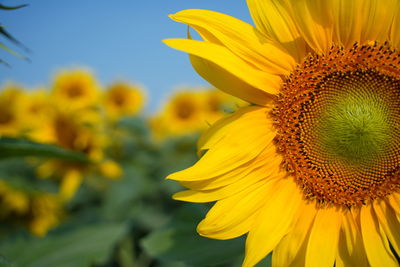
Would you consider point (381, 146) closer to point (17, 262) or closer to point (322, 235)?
point (322, 235)

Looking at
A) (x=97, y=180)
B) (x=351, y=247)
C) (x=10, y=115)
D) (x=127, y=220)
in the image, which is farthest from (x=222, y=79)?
(x=10, y=115)

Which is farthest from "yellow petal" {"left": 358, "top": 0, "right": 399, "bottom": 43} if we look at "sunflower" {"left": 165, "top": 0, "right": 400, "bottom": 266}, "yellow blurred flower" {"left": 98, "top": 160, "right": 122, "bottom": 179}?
"yellow blurred flower" {"left": 98, "top": 160, "right": 122, "bottom": 179}

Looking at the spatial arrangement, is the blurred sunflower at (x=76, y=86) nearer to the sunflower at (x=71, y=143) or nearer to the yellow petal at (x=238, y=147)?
the sunflower at (x=71, y=143)

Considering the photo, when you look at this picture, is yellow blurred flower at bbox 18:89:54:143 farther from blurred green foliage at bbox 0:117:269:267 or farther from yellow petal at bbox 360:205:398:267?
yellow petal at bbox 360:205:398:267

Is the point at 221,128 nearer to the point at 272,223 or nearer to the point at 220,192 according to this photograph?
the point at 220,192

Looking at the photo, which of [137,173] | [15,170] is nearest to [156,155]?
[137,173]

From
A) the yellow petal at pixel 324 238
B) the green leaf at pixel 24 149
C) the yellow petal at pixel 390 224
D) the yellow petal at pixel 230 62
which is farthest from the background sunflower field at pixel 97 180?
the yellow petal at pixel 390 224
